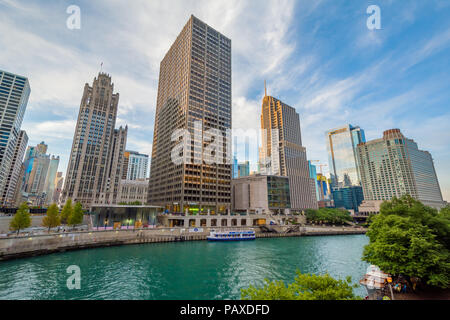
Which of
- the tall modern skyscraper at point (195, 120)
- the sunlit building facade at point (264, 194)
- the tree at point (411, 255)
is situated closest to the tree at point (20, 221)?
the tall modern skyscraper at point (195, 120)

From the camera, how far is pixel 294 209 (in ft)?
613

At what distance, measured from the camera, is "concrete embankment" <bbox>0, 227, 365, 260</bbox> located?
4844 cm

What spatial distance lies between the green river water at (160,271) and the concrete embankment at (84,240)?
332 centimetres

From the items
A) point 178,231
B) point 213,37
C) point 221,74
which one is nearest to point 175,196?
point 178,231

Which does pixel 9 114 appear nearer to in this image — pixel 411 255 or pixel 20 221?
pixel 20 221

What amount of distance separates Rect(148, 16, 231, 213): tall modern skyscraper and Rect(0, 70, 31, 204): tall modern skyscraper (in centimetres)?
12565

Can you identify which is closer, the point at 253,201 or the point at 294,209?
the point at 253,201

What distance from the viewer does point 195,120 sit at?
133 metres

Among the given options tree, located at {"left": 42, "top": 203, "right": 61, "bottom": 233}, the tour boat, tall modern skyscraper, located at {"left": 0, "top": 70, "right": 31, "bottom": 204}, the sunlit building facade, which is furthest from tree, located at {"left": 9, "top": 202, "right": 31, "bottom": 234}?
tall modern skyscraper, located at {"left": 0, "top": 70, "right": 31, "bottom": 204}

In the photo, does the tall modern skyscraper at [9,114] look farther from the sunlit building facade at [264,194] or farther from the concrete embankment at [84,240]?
the sunlit building facade at [264,194]

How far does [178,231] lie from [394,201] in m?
71.4

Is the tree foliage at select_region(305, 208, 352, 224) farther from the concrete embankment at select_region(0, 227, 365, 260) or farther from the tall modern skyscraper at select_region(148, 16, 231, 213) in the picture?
the tall modern skyscraper at select_region(148, 16, 231, 213)

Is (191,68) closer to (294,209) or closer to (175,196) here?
(175,196)
